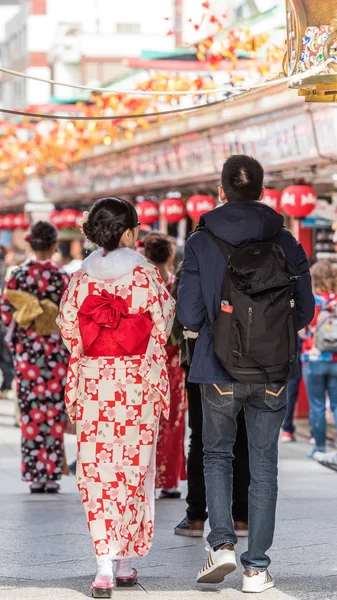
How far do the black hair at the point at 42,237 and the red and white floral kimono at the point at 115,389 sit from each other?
2.83 meters

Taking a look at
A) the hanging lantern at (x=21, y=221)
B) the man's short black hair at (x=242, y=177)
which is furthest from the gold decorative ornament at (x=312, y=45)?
the hanging lantern at (x=21, y=221)

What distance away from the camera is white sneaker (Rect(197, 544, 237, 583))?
5.25 metres

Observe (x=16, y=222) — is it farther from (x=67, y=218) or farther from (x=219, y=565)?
(x=219, y=565)

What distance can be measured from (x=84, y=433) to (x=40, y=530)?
1.46 m

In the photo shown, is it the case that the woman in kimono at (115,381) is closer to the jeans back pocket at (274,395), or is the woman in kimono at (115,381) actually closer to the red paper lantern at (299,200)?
the jeans back pocket at (274,395)

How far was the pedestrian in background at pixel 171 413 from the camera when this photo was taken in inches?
297

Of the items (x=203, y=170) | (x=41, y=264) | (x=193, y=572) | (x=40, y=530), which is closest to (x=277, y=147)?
(x=203, y=170)

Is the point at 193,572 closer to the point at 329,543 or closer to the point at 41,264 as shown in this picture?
the point at 329,543

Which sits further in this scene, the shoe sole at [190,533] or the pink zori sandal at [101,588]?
the shoe sole at [190,533]

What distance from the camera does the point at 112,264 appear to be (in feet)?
17.9

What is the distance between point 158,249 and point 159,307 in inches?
78.6

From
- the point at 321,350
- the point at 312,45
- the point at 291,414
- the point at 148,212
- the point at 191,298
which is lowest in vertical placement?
the point at 291,414

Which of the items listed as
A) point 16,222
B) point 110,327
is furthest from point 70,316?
point 16,222

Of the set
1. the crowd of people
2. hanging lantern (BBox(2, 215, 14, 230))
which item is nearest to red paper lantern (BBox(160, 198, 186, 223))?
the crowd of people
